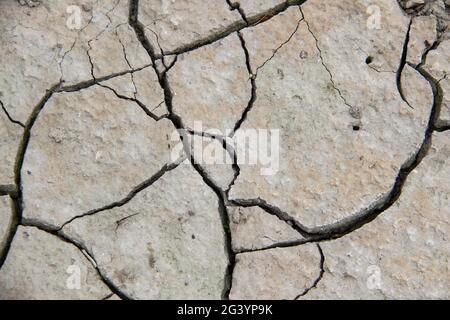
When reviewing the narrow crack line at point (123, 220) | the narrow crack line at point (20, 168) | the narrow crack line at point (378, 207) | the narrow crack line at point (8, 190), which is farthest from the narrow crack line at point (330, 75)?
the narrow crack line at point (8, 190)

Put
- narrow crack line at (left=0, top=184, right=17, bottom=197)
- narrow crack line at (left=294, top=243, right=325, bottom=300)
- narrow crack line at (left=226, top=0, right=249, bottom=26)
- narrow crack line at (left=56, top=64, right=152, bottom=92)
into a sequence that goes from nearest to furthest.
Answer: narrow crack line at (left=294, top=243, right=325, bottom=300) → narrow crack line at (left=0, top=184, right=17, bottom=197) → narrow crack line at (left=56, top=64, right=152, bottom=92) → narrow crack line at (left=226, top=0, right=249, bottom=26)

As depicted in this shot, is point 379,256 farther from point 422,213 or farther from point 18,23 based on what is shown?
point 18,23

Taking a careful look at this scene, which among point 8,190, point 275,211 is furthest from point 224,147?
point 8,190

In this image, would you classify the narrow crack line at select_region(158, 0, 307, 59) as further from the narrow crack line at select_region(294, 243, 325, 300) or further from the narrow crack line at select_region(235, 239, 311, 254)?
the narrow crack line at select_region(294, 243, 325, 300)

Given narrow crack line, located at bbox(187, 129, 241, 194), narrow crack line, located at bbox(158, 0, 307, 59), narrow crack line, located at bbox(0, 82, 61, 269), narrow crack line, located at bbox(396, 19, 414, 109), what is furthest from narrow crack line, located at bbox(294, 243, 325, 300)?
narrow crack line, located at bbox(0, 82, 61, 269)

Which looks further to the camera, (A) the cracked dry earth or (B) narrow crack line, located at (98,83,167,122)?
(B) narrow crack line, located at (98,83,167,122)

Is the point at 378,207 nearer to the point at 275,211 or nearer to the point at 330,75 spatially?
the point at 275,211

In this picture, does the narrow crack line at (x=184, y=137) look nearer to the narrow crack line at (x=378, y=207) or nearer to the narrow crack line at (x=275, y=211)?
the narrow crack line at (x=275, y=211)
